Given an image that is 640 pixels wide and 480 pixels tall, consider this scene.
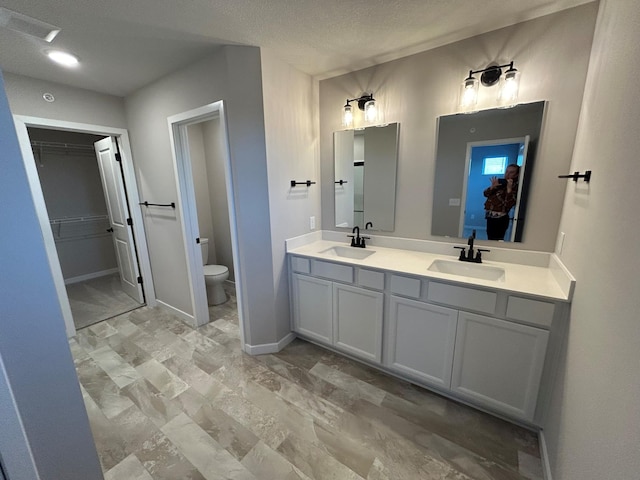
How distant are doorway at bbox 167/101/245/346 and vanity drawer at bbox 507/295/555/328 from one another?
192 cm

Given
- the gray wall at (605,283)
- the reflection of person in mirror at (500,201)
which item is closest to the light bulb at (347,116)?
the reflection of person in mirror at (500,201)

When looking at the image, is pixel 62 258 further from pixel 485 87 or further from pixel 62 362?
pixel 485 87

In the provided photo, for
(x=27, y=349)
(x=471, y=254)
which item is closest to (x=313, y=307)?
(x=471, y=254)

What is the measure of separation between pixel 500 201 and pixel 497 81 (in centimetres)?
80

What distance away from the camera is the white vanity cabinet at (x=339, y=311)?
194cm

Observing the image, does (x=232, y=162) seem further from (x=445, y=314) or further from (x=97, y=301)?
(x=97, y=301)

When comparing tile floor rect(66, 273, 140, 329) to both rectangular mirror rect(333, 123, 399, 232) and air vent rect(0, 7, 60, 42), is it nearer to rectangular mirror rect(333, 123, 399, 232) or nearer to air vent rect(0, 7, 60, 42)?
air vent rect(0, 7, 60, 42)

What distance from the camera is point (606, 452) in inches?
31.4

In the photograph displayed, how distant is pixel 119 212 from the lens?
3074mm

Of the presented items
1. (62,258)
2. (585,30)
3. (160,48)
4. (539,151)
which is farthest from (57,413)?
(62,258)

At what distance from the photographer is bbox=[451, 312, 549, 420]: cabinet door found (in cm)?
142

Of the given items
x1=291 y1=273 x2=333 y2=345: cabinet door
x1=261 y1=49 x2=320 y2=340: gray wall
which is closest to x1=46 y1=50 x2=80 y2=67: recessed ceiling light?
x1=261 y1=49 x2=320 y2=340: gray wall

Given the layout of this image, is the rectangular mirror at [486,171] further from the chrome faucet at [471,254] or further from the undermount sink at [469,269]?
the undermount sink at [469,269]

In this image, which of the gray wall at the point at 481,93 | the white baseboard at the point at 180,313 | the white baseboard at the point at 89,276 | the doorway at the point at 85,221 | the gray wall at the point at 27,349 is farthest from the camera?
the white baseboard at the point at 89,276
